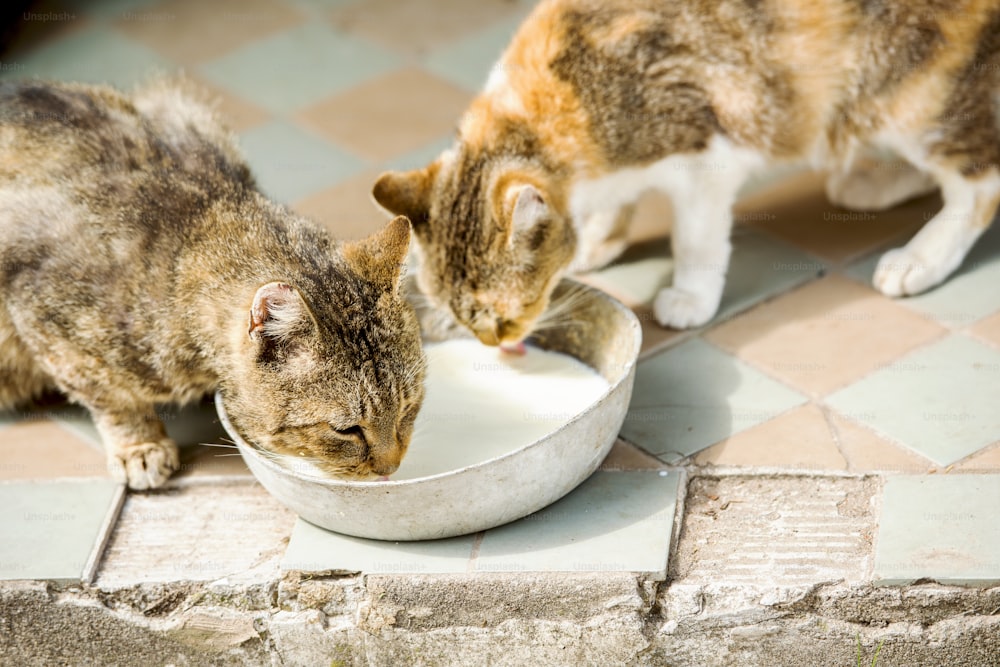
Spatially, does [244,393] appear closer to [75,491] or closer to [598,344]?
[75,491]

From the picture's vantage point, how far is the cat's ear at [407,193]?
3.31 metres

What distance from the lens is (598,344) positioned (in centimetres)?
346

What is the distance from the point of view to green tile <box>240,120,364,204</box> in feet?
15.0

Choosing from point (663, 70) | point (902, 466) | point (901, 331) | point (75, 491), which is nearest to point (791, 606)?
point (902, 466)

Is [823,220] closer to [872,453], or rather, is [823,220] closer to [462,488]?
[872,453]

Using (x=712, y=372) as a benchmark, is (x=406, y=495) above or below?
above

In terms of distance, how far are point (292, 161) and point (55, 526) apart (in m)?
1.97

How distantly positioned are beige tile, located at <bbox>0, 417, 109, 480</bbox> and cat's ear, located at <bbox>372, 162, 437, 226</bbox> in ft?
3.48

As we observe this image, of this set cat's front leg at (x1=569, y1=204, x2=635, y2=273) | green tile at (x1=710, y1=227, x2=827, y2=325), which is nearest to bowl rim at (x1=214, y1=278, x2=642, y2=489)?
green tile at (x1=710, y1=227, x2=827, y2=325)

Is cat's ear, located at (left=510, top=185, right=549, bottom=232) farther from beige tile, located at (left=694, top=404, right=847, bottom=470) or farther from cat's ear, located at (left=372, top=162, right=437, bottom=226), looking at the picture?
beige tile, located at (left=694, top=404, right=847, bottom=470)

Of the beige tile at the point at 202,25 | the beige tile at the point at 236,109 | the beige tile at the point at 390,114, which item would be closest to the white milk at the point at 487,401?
the beige tile at the point at 390,114

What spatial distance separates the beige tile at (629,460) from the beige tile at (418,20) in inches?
108

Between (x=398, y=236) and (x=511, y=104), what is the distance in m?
0.80

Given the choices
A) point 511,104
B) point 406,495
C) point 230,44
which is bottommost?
point 230,44
